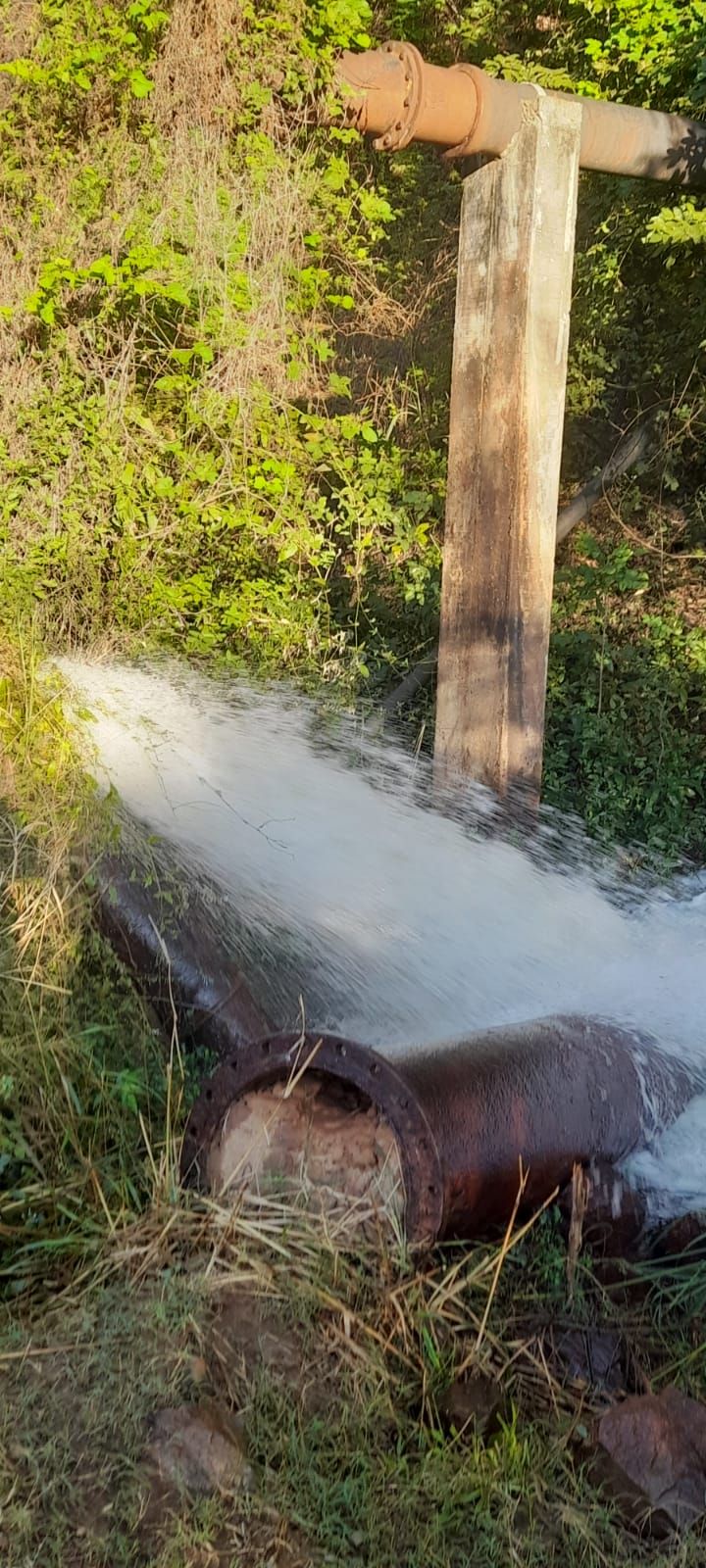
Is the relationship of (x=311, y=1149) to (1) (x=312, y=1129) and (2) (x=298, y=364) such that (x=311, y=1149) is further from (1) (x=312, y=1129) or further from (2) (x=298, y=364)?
(2) (x=298, y=364)

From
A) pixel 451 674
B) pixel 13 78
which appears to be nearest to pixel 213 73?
pixel 13 78

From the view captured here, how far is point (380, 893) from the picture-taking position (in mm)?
4297

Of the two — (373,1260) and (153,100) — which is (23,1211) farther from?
(153,100)

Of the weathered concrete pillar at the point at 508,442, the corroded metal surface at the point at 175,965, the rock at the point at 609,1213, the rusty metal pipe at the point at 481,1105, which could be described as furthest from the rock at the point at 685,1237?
the weathered concrete pillar at the point at 508,442

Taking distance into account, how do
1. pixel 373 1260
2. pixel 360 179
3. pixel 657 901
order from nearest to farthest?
pixel 373 1260 → pixel 657 901 → pixel 360 179

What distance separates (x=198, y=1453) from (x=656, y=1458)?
30.8 inches

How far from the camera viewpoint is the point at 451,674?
14.6ft

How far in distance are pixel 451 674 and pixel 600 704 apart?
62.1 inches

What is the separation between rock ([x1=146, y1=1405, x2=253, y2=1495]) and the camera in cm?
205

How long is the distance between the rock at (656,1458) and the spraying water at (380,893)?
772 mm

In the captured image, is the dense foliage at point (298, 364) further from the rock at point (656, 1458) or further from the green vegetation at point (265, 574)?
the rock at point (656, 1458)

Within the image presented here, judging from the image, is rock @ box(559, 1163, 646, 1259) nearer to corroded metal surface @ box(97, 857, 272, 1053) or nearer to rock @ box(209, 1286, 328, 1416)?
rock @ box(209, 1286, 328, 1416)

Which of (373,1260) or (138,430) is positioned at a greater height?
(138,430)

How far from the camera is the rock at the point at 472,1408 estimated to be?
2.24m
